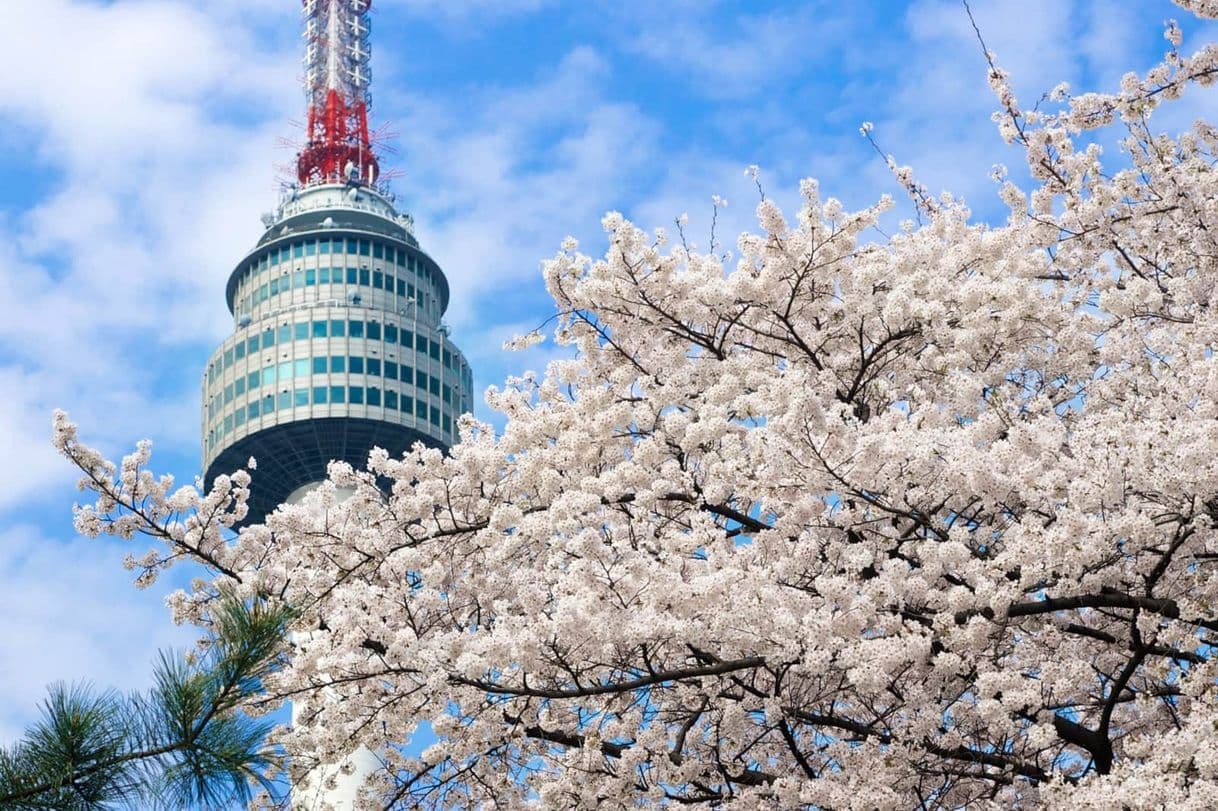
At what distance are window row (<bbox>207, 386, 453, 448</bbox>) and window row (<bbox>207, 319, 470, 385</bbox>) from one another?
3881 millimetres

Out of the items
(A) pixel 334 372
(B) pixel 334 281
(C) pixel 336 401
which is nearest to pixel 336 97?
(B) pixel 334 281

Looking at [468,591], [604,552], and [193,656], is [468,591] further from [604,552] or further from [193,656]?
[193,656]

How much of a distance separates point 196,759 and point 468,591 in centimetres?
549

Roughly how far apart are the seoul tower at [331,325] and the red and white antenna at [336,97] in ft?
0.23

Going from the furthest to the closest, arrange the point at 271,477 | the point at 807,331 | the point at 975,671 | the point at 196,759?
1. the point at 271,477
2. the point at 807,331
3. the point at 975,671
4. the point at 196,759

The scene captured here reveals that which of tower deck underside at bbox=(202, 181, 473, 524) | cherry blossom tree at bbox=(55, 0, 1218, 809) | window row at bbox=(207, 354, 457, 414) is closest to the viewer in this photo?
cherry blossom tree at bbox=(55, 0, 1218, 809)

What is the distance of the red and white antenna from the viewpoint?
10219 centimetres

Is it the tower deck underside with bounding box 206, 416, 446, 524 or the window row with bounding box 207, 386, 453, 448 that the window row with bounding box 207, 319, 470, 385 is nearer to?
the window row with bounding box 207, 386, 453, 448

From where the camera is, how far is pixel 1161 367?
12.0m

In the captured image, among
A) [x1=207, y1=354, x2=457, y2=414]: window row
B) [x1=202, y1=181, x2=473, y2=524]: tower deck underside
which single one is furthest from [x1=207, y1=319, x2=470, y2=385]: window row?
[x1=207, y1=354, x2=457, y2=414]: window row

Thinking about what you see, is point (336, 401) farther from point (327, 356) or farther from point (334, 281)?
point (334, 281)

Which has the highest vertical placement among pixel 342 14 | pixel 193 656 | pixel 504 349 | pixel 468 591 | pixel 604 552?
pixel 342 14

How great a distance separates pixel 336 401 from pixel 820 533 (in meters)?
86.7

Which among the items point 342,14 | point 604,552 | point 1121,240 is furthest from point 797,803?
point 342,14
